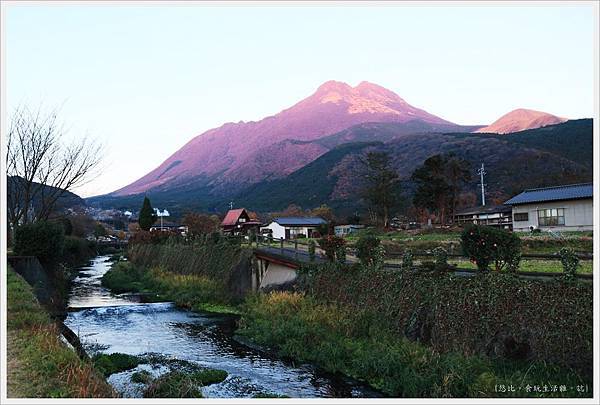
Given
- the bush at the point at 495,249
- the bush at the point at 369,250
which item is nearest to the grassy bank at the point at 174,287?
the bush at the point at 369,250

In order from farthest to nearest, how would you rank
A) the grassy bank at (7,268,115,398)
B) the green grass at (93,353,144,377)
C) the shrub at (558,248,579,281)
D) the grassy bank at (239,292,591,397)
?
the green grass at (93,353,144,377) < the shrub at (558,248,579,281) < the grassy bank at (239,292,591,397) < the grassy bank at (7,268,115,398)

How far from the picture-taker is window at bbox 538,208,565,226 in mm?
31438

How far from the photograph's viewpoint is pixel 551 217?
3212 centimetres

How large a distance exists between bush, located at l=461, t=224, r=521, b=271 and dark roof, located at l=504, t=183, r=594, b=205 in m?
21.1

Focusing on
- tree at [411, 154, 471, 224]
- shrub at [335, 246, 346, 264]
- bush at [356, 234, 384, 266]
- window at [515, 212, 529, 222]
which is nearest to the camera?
bush at [356, 234, 384, 266]

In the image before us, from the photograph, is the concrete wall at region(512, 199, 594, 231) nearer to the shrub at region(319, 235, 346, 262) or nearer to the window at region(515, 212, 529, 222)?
the window at region(515, 212, 529, 222)

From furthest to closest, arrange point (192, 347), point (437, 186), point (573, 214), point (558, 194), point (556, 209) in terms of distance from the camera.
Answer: point (437, 186) → point (558, 194) → point (556, 209) → point (573, 214) → point (192, 347)

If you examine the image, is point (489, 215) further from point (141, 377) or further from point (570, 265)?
point (141, 377)

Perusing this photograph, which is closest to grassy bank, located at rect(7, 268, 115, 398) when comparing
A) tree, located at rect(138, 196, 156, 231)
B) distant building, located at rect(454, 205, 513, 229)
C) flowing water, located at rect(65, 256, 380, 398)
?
flowing water, located at rect(65, 256, 380, 398)

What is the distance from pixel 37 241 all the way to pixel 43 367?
1583 centimetres

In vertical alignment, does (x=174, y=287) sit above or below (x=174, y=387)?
below

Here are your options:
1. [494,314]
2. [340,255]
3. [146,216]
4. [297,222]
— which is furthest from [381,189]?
[494,314]

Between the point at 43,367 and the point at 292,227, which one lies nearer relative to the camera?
the point at 43,367

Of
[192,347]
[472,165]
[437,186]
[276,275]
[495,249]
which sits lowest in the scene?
[192,347]
